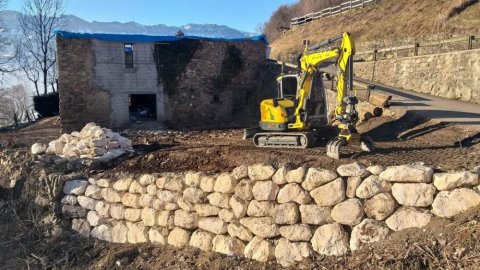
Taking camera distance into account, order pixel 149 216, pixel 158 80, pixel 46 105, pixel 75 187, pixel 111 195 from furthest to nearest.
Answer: pixel 46 105 → pixel 158 80 → pixel 75 187 → pixel 111 195 → pixel 149 216

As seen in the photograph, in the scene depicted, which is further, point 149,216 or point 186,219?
point 149,216

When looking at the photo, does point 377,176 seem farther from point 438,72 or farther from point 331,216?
point 438,72

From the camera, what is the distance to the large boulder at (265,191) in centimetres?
645

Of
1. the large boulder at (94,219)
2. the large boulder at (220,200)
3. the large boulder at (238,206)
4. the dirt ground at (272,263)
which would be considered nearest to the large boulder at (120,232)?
the dirt ground at (272,263)

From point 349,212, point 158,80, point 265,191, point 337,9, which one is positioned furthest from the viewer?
point 337,9

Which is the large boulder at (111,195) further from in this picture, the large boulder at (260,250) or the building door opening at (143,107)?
the building door opening at (143,107)

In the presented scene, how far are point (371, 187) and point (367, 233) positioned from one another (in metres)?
0.62

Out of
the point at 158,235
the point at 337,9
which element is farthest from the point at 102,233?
the point at 337,9

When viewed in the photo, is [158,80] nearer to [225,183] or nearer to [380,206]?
[225,183]

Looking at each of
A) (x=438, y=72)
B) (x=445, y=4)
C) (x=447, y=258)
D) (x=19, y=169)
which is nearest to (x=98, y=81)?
(x=19, y=169)

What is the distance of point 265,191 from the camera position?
21.3 ft

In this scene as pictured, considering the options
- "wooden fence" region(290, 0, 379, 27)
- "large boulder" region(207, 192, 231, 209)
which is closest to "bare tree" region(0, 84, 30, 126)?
"large boulder" region(207, 192, 231, 209)

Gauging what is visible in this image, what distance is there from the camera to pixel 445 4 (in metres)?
29.0

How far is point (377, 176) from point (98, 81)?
16851 mm
